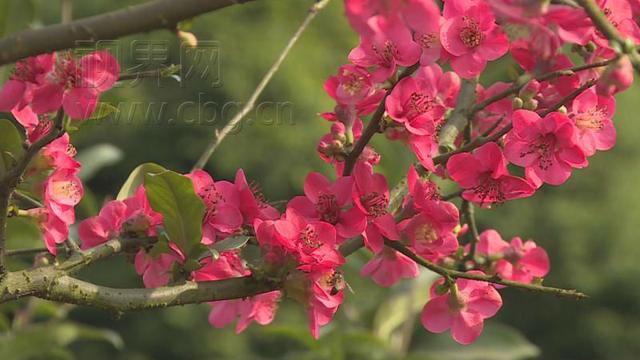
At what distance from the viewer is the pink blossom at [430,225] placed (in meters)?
0.85

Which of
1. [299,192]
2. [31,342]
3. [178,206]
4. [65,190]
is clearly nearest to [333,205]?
[178,206]

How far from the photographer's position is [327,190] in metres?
0.87

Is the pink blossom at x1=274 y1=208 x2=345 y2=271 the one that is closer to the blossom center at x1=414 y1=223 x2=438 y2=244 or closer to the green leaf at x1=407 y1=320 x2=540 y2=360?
the blossom center at x1=414 y1=223 x2=438 y2=244

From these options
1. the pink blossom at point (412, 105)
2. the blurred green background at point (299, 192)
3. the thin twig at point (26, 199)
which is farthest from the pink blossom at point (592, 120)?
the blurred green background at point (299, 192)

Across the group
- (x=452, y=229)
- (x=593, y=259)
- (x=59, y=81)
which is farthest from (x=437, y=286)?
(x=593, y=259)

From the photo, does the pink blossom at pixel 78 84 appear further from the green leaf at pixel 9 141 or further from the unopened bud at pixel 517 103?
the unopened bud at pixel 517 103

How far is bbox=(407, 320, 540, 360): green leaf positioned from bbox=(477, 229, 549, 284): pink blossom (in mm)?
797

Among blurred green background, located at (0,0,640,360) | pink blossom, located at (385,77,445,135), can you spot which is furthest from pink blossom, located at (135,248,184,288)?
blurred green background, located at (0,0,640,360)

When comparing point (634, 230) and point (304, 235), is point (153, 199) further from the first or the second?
point (634, 230)

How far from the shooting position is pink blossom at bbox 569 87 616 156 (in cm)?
85

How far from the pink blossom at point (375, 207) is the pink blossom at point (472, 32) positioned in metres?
0.12

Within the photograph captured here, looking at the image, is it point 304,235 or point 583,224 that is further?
point 583,224

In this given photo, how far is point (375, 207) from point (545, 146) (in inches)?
5.5

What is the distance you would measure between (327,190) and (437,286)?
15 centimetres
